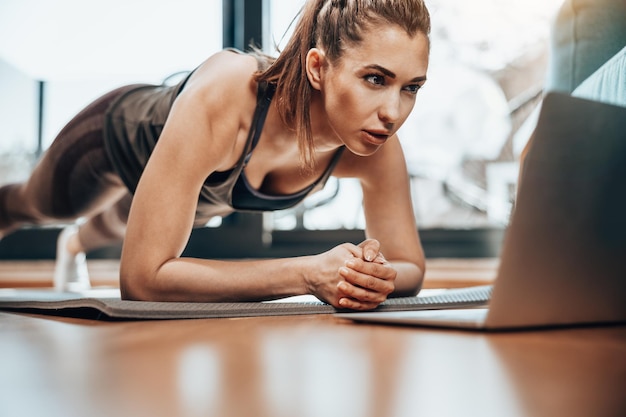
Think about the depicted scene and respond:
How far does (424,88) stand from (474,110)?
422 mm

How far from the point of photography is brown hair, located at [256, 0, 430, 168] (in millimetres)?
727

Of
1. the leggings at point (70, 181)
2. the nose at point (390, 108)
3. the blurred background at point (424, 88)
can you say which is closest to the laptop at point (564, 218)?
the nose at point (390, 108)

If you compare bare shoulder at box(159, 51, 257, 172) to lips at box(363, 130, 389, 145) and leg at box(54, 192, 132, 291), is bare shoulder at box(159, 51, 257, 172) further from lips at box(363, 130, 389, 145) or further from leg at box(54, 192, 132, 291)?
leg at box(54, 192, 132, 291)

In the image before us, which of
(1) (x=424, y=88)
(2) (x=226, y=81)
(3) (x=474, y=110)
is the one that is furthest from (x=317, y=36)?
(3) (x=474, y=110)

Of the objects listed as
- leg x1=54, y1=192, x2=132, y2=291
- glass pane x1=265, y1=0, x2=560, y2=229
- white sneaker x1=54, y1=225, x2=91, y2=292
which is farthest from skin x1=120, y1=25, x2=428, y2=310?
glass pane x1=265, y1=0, x2=560, y2=229

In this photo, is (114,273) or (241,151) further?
(114,273)

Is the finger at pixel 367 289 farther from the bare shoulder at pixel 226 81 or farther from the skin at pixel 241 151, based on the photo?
the bare shoulder at pixel 226 81

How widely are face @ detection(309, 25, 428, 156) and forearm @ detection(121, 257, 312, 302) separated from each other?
192 mm

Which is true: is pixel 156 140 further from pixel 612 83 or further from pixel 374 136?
pixel 612 83

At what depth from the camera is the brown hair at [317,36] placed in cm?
73

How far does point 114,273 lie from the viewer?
1.84 m

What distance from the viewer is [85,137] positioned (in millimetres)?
1145

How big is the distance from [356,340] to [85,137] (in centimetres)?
83

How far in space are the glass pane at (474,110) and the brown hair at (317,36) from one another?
108cm
